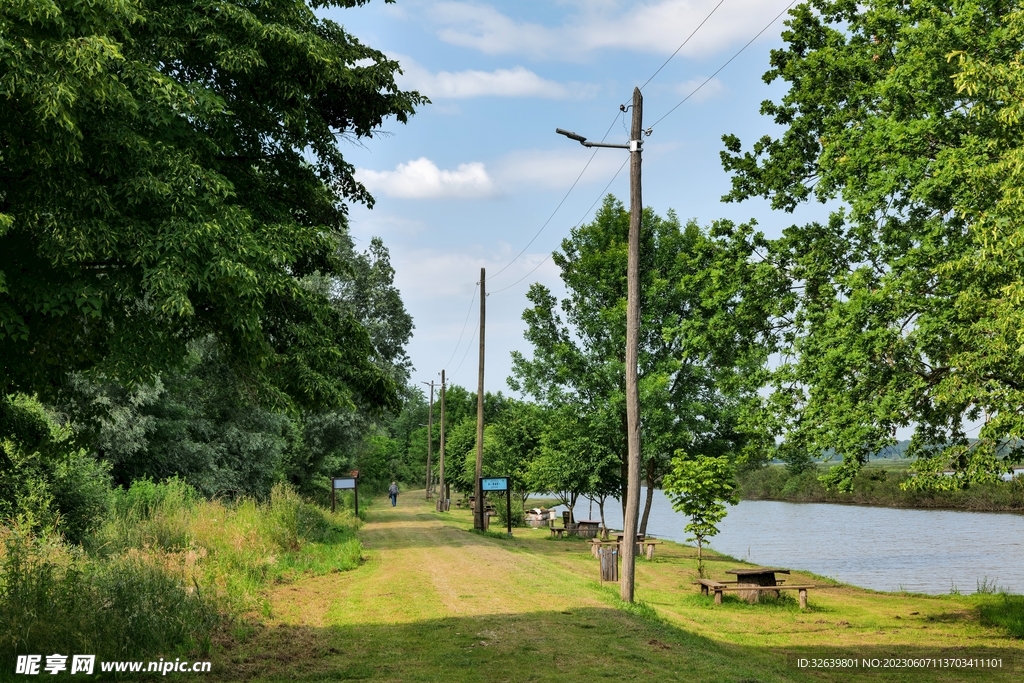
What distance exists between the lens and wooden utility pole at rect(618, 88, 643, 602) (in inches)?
632

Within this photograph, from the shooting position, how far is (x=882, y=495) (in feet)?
257

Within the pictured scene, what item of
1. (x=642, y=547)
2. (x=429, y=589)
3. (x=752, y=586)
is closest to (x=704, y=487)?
(x=752, y=586)

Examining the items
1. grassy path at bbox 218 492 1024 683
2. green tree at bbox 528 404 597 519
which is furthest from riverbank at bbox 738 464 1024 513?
grassy path at bbox 218 492 1024 683

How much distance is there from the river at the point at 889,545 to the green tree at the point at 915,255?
33.7 ft

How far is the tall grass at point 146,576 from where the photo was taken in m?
9.59

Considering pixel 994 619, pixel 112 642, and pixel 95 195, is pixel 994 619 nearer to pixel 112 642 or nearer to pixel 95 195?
pixel 112 642

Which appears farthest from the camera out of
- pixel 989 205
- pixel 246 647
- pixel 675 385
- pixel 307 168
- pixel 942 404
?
pixel 675 385

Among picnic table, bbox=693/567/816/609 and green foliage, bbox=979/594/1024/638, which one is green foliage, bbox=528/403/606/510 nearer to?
picnic table, bbox=693/567/816/609

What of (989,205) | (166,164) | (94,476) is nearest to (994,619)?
(989,205)

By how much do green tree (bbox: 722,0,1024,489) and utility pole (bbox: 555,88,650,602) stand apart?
12.1 feet

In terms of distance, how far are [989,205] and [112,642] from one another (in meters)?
14.7

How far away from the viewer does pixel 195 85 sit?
9.95m

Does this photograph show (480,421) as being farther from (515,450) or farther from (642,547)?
(515,450)

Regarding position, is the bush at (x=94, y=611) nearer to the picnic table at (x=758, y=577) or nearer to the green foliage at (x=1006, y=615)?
the picnic table at (x=758, y=577)
